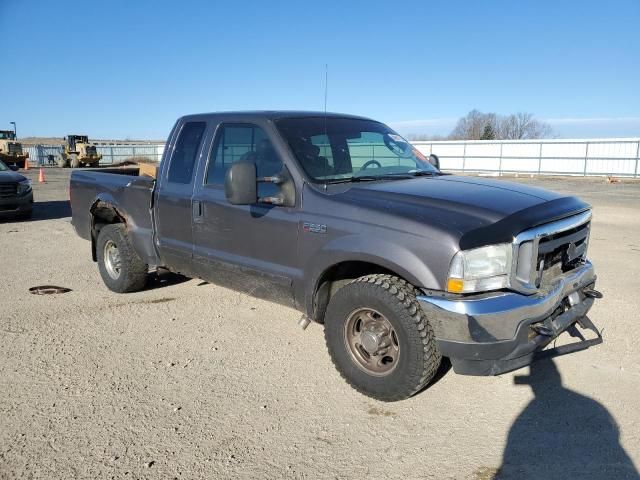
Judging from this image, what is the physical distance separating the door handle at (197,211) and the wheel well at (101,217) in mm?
1476

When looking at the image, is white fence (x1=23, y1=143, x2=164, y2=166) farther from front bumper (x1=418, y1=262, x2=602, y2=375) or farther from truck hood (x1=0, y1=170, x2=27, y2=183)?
front bumper (x1=418, y1=262, x2=602, y2=375)

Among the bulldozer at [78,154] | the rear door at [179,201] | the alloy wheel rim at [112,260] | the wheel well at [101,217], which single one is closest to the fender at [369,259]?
the rear door at [179,201]

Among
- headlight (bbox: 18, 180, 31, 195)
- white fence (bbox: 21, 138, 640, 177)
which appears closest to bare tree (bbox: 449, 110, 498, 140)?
white fence (bbox: 21, 138, 640, 177)

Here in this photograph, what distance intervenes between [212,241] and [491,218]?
240cm

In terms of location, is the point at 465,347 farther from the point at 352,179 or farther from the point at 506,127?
the point at 506,127

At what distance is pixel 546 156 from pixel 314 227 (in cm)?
3150

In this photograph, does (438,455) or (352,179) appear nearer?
(438,455)

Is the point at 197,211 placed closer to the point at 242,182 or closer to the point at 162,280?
the point at 242,182

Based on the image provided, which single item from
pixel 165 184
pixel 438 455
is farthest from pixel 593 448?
pixel 165 184

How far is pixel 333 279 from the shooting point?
3.83 metres

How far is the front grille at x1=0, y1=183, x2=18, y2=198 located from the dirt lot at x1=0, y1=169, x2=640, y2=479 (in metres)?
7.53

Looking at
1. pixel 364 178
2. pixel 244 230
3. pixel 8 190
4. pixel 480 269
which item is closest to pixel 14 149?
pixel 8 190

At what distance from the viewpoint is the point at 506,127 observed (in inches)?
3078

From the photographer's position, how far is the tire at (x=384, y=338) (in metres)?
3.17
